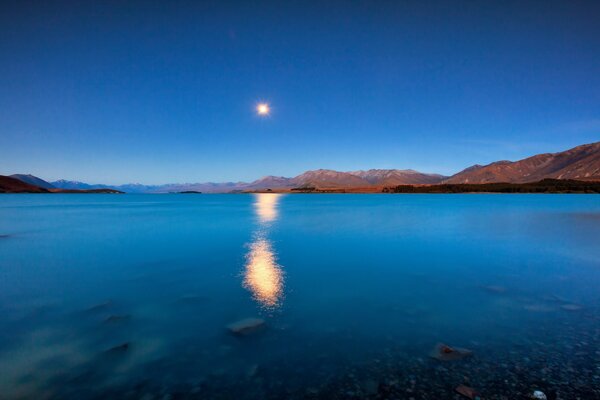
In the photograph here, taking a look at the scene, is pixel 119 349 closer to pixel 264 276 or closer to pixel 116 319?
pixel 116 319

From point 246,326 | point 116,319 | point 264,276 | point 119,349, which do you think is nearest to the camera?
point 119,349

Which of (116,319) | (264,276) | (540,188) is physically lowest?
(264,276)

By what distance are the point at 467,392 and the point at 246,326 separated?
23.3ft

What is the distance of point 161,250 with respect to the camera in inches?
1046

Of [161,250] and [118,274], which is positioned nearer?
[118,274]

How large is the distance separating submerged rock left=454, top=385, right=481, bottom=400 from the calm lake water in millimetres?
258

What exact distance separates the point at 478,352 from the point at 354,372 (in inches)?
157

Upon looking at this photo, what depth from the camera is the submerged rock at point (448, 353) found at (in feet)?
27.5

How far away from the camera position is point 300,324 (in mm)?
10945

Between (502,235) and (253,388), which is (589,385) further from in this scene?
(502,235)

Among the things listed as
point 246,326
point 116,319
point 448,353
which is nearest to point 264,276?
point 246,326

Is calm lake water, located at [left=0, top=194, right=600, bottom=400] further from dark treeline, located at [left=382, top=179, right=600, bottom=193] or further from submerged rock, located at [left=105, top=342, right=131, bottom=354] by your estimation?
dark treeline, located at [left=382, top=179, right=600, bottom=193]

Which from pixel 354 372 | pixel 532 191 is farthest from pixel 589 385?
pixel 532 191

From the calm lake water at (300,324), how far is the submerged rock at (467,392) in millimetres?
258
